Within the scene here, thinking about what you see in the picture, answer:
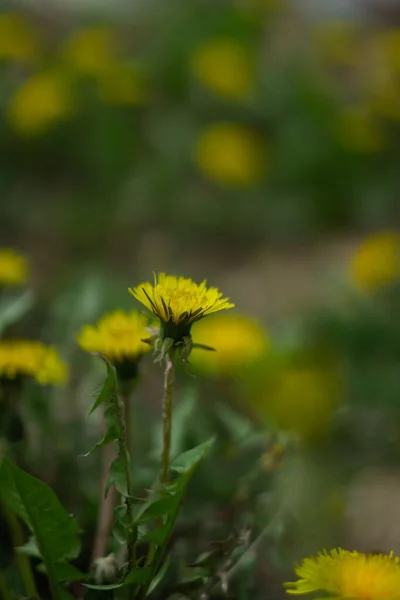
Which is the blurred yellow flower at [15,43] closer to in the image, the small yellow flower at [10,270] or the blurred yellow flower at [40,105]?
the blurred yellow flower at [40,105]

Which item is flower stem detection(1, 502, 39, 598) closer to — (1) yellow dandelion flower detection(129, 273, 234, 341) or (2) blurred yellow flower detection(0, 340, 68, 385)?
(2) blurred yellow flower detection(0, 340, 68, 385)

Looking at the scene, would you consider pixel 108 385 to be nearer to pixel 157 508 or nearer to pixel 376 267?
pixel 157 508

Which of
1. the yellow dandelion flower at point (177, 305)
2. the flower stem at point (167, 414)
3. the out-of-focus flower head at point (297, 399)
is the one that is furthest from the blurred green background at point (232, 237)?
the yellow dandelion flower at point (177, 305)

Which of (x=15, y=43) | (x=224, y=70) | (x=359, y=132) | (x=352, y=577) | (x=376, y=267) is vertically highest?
(x=15, y=43)

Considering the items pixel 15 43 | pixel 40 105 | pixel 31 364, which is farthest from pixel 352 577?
pixel 15 43

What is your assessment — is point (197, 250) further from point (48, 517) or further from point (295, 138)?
point (48, 517)

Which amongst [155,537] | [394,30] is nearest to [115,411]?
[155,537]

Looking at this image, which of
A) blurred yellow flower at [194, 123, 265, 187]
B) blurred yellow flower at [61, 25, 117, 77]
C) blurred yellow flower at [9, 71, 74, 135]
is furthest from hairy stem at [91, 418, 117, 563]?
blurred yellow flower at [61, 25, 117, 77]
